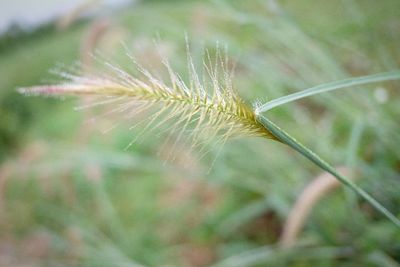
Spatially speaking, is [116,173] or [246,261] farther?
[116,173]

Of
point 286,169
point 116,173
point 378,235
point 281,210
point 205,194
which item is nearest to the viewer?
point 378,235

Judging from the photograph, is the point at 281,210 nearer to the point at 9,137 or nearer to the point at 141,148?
the point at 141,148

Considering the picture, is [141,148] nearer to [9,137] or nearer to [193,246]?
[193,246]

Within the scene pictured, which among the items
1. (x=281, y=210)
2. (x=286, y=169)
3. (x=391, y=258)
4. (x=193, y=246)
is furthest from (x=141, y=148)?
(x=391, y=258)

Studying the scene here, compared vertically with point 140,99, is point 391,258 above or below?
above

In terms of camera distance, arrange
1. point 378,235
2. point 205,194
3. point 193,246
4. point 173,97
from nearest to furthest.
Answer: point 173,97
point 378,235
point 193,246
point 205,194

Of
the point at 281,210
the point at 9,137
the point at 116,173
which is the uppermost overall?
the point at 9,137
